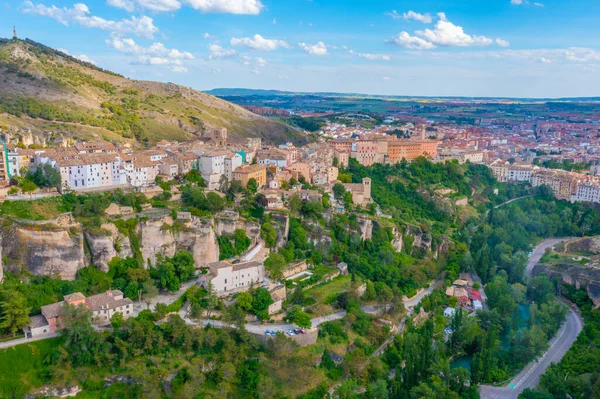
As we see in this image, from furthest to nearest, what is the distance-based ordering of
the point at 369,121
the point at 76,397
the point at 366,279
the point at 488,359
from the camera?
the point at 369,121
the point at 366,279
the point at 488,359
the point at 76,397

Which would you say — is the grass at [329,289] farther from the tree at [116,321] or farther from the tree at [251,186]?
the tree at [116,321]

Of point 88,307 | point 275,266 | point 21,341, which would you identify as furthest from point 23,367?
point 275,266

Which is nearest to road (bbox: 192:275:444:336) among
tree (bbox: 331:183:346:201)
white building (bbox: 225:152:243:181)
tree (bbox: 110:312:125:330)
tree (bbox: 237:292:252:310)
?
tree (bbox: 237:292:252:310)

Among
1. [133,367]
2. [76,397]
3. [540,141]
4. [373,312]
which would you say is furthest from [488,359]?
[540,141]

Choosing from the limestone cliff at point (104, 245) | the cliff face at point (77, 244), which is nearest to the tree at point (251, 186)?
the cliff face at point (77, 244)

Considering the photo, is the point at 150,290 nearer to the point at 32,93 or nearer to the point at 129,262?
the point at 129,262

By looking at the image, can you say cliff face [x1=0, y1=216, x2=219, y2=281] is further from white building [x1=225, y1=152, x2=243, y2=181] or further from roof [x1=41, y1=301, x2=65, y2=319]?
white building [x1=225, y1=152, x2=243, y2=181]

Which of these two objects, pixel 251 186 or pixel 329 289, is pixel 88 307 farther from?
pixel 251 186
